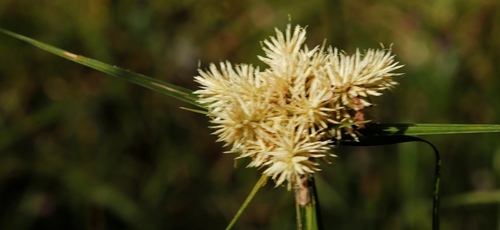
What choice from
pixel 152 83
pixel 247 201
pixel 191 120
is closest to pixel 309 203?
pixel 247 201

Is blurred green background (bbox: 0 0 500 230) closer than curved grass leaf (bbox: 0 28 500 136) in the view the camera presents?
No

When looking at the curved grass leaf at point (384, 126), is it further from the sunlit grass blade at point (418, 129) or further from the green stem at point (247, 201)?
the green stem at point (247, 201)

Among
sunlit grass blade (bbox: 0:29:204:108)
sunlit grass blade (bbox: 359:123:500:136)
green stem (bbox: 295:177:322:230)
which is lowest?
green stem (bbox: 295:177:322:230)

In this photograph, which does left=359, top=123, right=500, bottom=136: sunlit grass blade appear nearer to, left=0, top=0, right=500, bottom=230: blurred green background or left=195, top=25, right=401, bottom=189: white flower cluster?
left=195, top=25, right=401, bottom=189: white flower cluster

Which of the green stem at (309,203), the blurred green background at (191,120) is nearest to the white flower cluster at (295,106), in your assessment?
the green stem at (309,203)

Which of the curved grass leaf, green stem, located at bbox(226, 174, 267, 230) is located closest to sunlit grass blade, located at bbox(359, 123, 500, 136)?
the curved grass leaf

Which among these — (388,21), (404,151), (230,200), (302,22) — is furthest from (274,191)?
(388,21)

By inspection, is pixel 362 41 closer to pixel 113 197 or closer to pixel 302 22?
pixel 302 22
